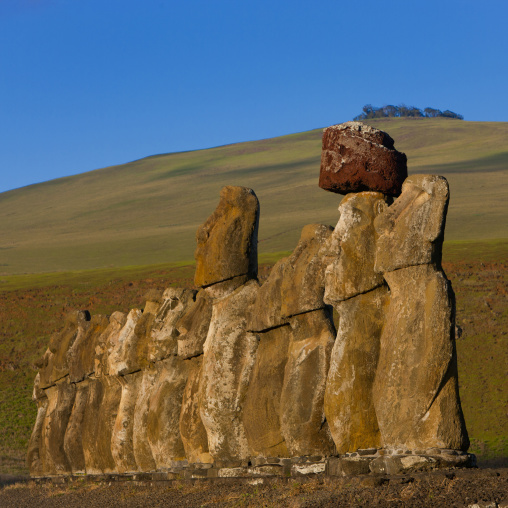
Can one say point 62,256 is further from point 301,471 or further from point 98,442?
point 301,471

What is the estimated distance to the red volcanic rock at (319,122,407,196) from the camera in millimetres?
11086

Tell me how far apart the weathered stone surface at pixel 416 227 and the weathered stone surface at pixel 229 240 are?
12.6ft

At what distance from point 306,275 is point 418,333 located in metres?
2.32

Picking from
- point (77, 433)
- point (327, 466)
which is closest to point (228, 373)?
point (327, 466)

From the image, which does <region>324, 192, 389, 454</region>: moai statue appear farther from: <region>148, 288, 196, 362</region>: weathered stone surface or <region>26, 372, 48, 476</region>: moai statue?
<region>26, 372, 48, 476</region>: moai statue

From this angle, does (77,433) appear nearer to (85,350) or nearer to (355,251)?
(85,350)

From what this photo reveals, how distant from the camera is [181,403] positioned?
14945 mm

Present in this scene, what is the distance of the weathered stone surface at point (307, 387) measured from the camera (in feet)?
37.2

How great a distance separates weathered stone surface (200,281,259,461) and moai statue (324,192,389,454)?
2.69 meters

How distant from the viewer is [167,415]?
14961 mm

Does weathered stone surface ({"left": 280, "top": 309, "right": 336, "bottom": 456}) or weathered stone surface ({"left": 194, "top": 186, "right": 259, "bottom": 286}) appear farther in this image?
weathered stone surface ({"left": 194, "top": 186, "right": 259, "bottom": 286})

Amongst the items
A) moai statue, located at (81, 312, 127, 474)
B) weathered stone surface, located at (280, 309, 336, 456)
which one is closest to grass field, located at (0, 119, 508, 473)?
moai statue, located at (81, 312, 127, 474)

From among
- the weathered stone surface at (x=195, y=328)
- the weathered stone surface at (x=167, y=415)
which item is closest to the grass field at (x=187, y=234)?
the weathered stone surface at (x=167, y=415)

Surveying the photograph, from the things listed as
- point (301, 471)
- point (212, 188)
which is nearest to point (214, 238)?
point (301, 471)
